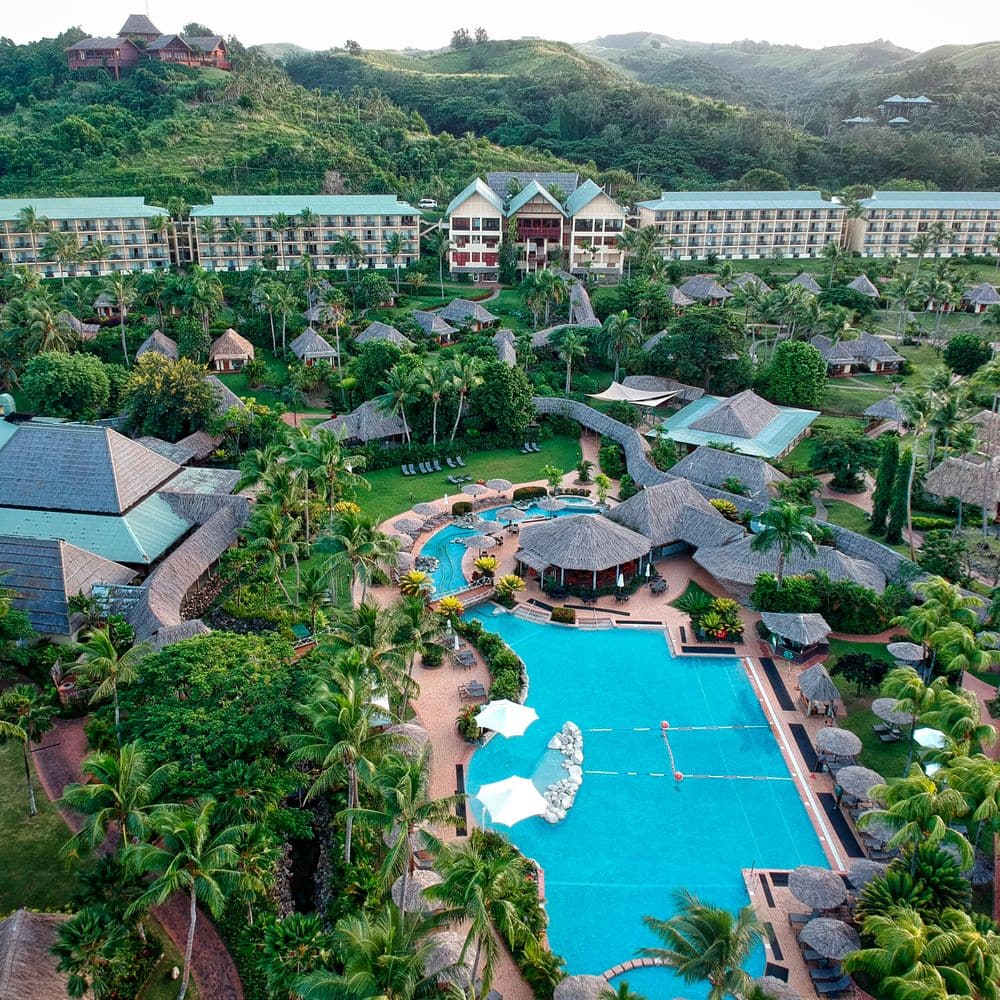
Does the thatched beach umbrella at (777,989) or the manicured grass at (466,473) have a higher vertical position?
the manicured grass at (466,473)

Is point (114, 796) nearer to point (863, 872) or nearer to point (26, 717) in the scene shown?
point (26, 717)

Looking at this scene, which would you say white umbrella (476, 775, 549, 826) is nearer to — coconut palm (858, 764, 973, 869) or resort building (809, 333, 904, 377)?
coconut palm (858, 764, 973, 869)

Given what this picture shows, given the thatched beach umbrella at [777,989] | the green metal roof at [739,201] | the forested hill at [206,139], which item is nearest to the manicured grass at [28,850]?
Result: the thatched beach umbrella at [777,989]

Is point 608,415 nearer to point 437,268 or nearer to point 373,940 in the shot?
point 437,268

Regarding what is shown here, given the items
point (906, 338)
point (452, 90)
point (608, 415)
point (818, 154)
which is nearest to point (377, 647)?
point (608, 415)

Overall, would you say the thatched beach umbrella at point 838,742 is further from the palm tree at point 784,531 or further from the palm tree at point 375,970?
the palm tree at point 375,970

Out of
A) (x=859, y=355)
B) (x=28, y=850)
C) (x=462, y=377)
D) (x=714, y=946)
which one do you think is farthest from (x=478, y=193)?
(x=714, y=946)
